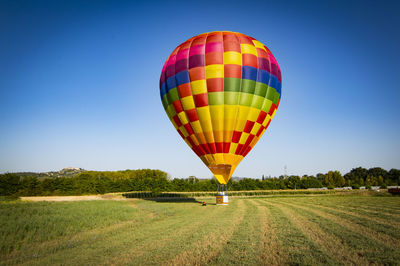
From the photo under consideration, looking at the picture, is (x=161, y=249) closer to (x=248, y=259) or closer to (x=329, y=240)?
(x=248, y=259)

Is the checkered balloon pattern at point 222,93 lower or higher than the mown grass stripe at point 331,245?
higher

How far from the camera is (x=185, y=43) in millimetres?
19594

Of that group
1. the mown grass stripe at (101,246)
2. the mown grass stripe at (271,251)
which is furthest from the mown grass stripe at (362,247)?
the mown grass stripe at (101,246)

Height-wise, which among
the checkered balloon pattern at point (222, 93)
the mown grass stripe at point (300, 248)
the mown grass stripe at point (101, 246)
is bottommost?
the mown grass stripe at point (101, 246)

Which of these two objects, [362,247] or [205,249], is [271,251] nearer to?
[205,249]

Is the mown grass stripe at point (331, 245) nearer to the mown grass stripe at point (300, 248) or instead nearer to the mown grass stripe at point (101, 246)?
the mown grass stripe at point (300, 248)

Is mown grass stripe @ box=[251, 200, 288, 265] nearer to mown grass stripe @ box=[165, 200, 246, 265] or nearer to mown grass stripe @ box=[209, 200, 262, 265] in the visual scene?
mown grass stripe @ box=[209, 200, 262, 265]

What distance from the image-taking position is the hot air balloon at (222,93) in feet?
57.6

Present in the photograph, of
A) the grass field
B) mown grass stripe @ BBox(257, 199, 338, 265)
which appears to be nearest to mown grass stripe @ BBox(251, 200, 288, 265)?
the grass field

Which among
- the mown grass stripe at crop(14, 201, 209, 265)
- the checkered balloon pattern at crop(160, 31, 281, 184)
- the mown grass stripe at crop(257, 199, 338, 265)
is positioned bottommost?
the mown grass stripe at crop(14, 201, 209, 265)

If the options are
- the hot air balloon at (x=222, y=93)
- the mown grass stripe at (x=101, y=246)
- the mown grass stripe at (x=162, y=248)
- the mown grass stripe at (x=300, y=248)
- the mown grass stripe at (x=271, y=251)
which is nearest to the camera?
the mown grass stripe at (x=300, y=248)

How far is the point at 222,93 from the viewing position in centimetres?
1744

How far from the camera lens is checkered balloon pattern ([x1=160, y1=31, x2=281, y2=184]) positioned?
17.6 meters

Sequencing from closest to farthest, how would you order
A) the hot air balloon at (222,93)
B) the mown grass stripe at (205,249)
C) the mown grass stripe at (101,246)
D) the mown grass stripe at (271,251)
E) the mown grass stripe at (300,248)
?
1. the mown grass stripe at (300,248)
2. the mown grass stripe at (271,251)
3. the mown grass stripe at (205,249)
4. the mown grass stripe at (101,246)
5. the hot air balloon at (222,93)
